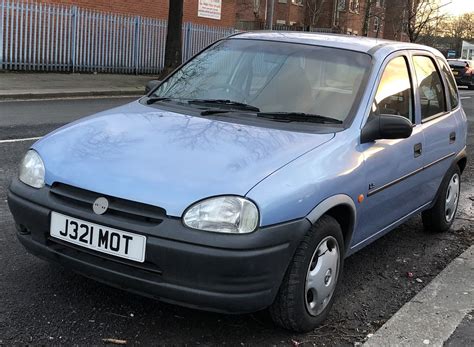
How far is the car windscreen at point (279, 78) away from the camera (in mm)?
3857

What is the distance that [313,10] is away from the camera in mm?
38781

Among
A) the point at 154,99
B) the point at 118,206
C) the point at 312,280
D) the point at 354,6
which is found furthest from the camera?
the point at 354,6

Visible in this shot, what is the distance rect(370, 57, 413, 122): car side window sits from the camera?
400 centimetres

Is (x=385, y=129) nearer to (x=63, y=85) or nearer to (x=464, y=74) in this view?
(x=63, y=85)

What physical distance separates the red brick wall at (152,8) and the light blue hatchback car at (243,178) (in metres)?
16.1

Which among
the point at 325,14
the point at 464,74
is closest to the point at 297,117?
the point at 464,74

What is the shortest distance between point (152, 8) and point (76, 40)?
5313 millimetres

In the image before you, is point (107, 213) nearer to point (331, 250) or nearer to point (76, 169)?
point (76, 169)

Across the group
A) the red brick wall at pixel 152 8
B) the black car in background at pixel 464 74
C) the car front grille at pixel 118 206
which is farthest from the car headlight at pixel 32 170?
the black car in background at pixel 464 74

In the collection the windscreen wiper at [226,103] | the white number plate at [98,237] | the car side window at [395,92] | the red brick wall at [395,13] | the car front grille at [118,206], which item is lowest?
the white number plate at [98,237]

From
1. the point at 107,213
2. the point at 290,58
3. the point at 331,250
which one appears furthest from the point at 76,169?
the point at 290,58

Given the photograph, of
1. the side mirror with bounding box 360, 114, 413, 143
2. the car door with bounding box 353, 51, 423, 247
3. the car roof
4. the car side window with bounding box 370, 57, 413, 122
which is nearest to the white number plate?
the car door with bounding box 353, 51, 423, 247

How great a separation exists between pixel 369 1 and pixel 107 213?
34.5 m

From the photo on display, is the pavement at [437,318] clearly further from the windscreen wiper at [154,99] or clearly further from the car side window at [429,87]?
the windscreen wiper at [154,99]
